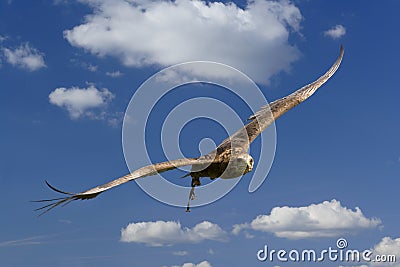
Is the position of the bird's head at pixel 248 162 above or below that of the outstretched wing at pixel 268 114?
below

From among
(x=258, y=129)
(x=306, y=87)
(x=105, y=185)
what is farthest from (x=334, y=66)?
(x=105, y=185)

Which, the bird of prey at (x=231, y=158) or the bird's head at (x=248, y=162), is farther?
the bird's head at (x=248, y=162)

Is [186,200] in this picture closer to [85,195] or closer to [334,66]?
[85,195]

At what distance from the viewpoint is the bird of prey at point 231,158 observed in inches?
734

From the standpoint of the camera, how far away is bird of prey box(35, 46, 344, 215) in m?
18.6

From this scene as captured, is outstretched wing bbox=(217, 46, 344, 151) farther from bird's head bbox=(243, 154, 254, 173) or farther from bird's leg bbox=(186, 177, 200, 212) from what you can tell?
bird's leg bbox=(186, 177, 200, 212)

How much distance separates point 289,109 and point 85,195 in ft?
38.3

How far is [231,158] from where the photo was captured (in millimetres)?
21531

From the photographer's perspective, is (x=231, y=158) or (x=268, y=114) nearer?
(x=231, y=158)

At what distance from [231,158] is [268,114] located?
198 inches

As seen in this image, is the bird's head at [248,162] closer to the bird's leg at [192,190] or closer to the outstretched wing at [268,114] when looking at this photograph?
the outstretched wing at [268,114]

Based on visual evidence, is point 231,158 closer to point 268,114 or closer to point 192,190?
point 192,190

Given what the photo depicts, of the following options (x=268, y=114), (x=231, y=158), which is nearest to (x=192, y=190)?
(x=231, y=158)

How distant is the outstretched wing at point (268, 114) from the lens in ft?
77.1
